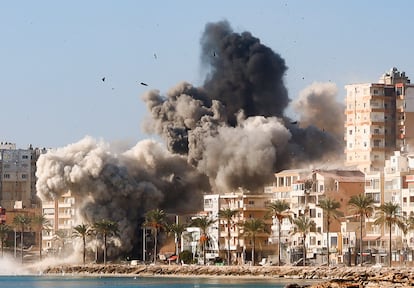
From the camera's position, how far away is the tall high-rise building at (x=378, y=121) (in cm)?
16425

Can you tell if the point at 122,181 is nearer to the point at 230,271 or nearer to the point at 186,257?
the point at 186,257

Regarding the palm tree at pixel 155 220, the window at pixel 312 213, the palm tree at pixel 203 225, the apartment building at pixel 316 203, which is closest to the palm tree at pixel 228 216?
the palm tree at pixel 203 225

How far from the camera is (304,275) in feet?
432

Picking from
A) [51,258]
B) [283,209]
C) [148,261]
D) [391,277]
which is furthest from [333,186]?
[391,277]

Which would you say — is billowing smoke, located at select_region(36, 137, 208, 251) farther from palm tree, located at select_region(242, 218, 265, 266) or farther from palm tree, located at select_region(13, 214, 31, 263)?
palm tree, located at select_region(242, 218, 265, 266)

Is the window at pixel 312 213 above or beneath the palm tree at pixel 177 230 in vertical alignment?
above

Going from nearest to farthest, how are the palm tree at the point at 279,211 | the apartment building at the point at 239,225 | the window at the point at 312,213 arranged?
the palm tree at the point at 279,211, the window at the point at 312,213, the apartment building at the point at 239,225

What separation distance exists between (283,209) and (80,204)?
107 feet

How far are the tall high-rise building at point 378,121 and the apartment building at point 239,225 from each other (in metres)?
16.1

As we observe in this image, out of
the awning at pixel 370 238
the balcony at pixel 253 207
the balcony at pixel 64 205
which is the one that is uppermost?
the balcony at pixel 64 205

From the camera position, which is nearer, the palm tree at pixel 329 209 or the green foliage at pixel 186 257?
the palm tree at pixel 329 209

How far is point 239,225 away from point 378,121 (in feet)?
78.0

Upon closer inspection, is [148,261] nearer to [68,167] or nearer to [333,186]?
[68,167]

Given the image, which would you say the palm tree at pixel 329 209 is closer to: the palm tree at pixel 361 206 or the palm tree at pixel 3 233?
the palm tree at pixel 361 206
